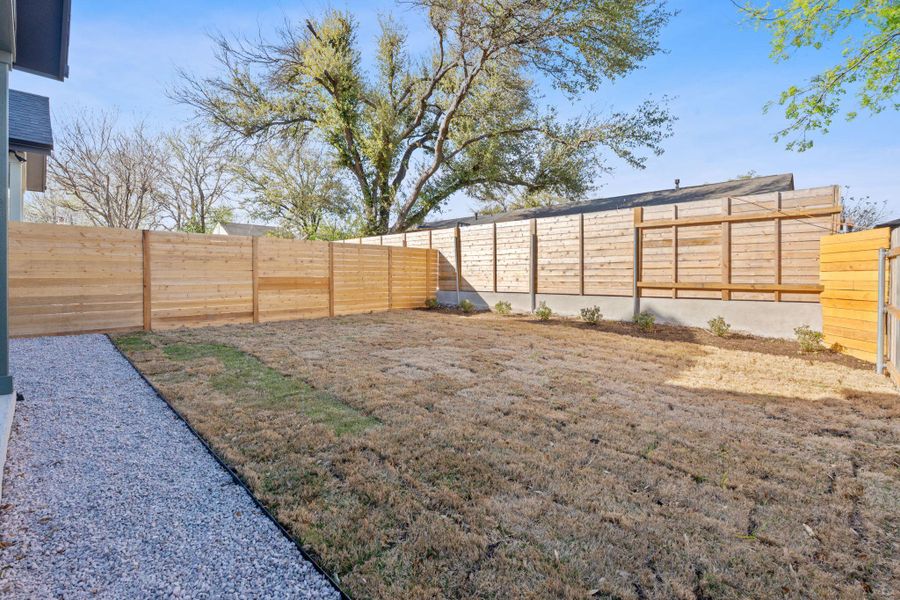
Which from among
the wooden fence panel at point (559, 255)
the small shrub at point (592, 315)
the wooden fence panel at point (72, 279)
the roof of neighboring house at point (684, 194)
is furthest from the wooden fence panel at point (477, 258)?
the wooden fence panel at point (72, 279)

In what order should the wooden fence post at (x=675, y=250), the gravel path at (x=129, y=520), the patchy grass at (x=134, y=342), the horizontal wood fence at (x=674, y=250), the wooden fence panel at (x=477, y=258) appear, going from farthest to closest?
the wooden fence panel at (x=477, y=258), the wooden fence post at (x=675, y=250), the horizontal wood fence at (x=674, y=250), the patchy grass at (x=134, y=342), the gravel path at (x=129, y=520)

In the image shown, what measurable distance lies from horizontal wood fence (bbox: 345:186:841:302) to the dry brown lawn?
2.28m

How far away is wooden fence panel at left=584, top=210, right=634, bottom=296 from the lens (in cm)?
824

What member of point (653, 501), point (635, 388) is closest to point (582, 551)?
point (653, 501)

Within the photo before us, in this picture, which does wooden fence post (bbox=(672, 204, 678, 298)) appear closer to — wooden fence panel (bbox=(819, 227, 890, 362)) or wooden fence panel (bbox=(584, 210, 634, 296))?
wooden fence panel (bbox=(584, 210, 634, 296))

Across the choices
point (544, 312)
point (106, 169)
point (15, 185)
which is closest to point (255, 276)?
point (15, 185)

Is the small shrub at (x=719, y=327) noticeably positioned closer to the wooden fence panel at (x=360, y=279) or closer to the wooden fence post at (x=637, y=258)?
the wooden fence post at (x=637, y=258)

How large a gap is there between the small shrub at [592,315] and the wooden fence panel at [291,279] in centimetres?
569

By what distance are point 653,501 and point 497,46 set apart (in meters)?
10.8

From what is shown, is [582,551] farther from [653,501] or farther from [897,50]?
[897,50]

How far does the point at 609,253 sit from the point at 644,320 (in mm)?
1616

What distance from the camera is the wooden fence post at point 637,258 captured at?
806 centimetres

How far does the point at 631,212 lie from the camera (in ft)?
26.8

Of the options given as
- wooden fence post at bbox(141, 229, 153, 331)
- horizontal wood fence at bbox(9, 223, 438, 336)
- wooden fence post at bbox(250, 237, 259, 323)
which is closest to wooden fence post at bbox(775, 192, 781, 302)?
horizontal wood fence at bbox(9, 223, 438, 336)
